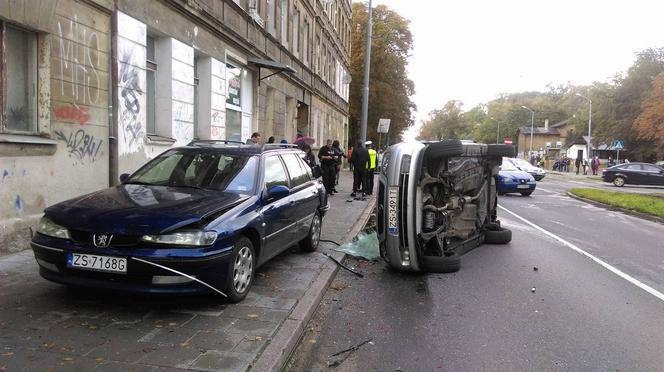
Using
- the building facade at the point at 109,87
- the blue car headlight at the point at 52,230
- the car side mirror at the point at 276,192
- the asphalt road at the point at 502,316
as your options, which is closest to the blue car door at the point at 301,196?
the car side mirror at the point at 276,192

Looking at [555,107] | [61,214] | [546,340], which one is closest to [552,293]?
[546,340]

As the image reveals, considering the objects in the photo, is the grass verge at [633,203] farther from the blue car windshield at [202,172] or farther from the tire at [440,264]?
the blue car windshield at [202,172]

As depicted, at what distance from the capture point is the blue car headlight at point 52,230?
4.48 metres

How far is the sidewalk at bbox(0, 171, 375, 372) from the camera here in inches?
141

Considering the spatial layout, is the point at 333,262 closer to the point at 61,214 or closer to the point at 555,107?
the point at 61,214

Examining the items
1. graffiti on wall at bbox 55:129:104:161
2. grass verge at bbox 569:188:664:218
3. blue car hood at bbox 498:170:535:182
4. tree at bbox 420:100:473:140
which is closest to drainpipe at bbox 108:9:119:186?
graffiti on wall at bbox 55:129:104:161

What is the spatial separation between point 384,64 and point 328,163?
3095 centimetres

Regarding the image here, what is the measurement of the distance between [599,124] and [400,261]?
64539mm

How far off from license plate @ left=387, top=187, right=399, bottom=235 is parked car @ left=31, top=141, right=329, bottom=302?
127 cm

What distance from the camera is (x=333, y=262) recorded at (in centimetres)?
710

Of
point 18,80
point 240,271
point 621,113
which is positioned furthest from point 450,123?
point 240,271

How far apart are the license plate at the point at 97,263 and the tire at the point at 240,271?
0.91m

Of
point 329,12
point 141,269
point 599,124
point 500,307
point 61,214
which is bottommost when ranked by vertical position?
point 500,307

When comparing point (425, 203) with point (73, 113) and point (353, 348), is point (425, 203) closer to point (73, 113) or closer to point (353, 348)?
point (353, 348)
